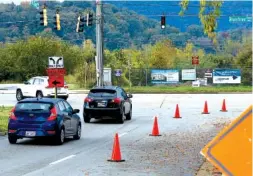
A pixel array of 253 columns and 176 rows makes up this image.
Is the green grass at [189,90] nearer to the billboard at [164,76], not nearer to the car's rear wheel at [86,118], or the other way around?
the billboard at [164,76]

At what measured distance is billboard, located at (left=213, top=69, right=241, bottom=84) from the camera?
68.0 m

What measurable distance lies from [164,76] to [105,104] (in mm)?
40997

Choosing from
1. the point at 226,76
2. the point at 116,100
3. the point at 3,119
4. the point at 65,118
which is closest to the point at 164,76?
the point at 226,76

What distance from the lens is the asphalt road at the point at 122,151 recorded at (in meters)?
14.1

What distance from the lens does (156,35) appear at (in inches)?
5655

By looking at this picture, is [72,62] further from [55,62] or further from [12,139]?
[12,139]

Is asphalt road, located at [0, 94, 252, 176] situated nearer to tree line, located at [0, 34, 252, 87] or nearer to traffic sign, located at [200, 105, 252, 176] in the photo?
traffic sign, located at [200, 105, 252, 176]

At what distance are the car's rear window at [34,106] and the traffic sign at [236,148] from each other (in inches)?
549

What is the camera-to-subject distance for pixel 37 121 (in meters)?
19.5

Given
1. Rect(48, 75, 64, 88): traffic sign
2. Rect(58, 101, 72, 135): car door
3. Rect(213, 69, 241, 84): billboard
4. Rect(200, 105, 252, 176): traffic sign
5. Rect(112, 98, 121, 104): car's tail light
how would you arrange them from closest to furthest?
Rect(200, 105, 252, 176): traffic sign < Rect(58, 101, 72, 135): car door < Rect(112, 98, 121, 104): car's tail light < Rect(48, 75, 64, 88): traffic sign < Rect(213, 69, 241, 84): billboard

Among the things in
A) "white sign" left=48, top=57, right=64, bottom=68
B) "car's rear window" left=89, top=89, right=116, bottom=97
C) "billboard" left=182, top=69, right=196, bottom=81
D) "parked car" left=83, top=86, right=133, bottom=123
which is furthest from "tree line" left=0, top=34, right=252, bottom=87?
"parked car" left=83, top=86, right=133, bottom=123

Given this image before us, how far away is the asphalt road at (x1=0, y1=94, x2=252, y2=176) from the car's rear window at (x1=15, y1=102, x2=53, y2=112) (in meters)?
1.07

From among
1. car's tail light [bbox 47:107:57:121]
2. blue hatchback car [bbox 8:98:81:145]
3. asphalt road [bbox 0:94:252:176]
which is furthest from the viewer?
car's tail light [bbox 47:107:57:121]

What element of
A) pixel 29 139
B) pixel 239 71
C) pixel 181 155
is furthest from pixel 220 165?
pixel 239 71
